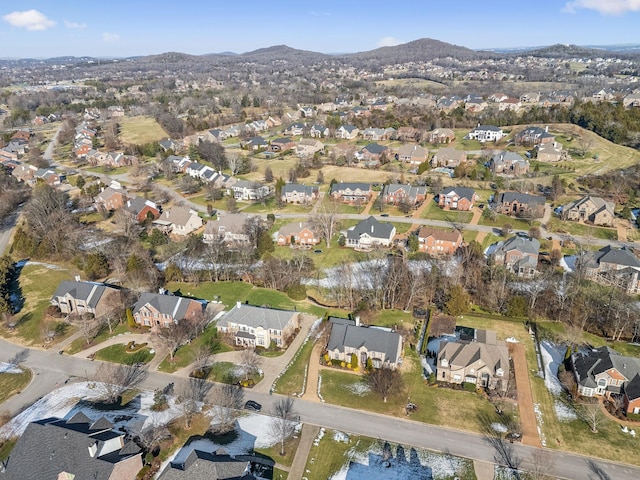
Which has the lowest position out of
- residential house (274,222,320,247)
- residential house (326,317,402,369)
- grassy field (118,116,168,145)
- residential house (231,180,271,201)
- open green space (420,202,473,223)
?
residential house (326,317,402,369)

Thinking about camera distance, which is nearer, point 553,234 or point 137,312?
point 137,312

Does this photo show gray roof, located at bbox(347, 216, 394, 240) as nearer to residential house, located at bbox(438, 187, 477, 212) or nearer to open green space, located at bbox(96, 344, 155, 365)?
residential house, located at bbox(438, 187, 477, 212)

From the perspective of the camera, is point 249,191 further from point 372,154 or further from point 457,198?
A: point 457,198

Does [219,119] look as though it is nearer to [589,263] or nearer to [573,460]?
[589,263]

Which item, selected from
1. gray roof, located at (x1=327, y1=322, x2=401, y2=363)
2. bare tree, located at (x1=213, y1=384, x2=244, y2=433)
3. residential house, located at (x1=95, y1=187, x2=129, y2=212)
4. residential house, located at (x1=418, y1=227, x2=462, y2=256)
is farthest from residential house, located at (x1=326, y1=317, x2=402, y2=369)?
residential house, located at (x1=95, y1=187, x2=129, y2=212)

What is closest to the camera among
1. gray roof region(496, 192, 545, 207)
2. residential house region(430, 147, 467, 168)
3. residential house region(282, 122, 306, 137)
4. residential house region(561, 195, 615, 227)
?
residential house region(561, 195, 615, 227)

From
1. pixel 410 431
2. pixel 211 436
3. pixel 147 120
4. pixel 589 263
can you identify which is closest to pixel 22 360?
pixel 211 436

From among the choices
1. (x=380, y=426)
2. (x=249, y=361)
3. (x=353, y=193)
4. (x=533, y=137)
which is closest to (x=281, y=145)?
(x=353, y=193)
